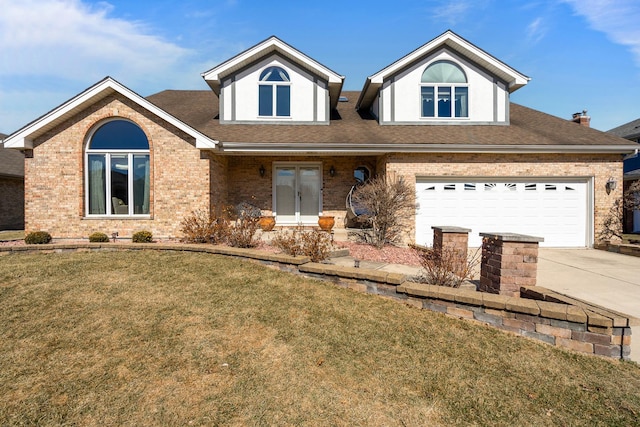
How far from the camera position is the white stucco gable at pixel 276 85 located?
11977mm

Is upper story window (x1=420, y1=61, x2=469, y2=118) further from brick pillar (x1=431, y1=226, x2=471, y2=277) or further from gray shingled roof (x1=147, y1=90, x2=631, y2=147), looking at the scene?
brick pillar (x1=431, y1=226, x2=471, y2=277)

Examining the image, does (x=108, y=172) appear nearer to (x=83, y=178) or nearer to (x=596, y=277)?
(x=83, y=178)

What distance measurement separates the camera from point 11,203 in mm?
15922

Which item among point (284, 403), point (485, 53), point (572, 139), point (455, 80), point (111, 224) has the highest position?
point (485, 53)

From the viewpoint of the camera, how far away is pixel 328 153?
10.7 metres

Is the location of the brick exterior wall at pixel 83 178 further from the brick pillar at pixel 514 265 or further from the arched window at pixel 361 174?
the brick pillar at pixel 514 265

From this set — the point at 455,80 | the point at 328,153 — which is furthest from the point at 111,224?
the point at 455,80

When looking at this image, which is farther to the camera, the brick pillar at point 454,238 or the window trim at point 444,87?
the window trim at point 444,87

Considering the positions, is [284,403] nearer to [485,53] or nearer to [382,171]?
[382,171]

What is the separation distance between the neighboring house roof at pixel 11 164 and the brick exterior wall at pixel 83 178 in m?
9.17

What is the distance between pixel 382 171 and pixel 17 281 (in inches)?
385

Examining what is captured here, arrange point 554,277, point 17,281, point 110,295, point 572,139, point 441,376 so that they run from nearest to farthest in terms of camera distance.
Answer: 1. point 441,376
2. point 110,295
3. point 17,281
4. point 554,277
5. point 572,139

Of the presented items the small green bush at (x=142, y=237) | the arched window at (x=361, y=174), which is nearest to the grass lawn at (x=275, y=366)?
the small green bush at (x=142, y=237)

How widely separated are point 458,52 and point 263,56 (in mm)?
7573
